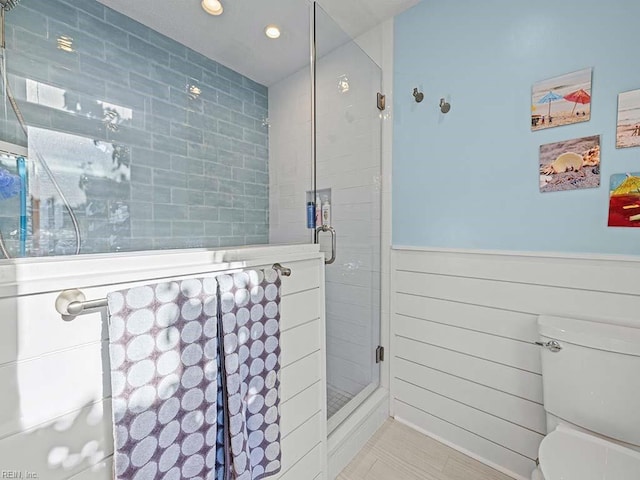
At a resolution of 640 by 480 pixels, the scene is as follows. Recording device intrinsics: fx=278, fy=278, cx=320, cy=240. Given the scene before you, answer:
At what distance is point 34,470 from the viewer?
57cm

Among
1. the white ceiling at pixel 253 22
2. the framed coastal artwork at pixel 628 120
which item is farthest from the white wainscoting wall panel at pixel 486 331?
the white ceiling at pixel 253 22

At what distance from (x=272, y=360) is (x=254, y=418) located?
0.19m

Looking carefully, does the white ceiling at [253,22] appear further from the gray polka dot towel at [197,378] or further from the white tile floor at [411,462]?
the white tile floor at [411,462]

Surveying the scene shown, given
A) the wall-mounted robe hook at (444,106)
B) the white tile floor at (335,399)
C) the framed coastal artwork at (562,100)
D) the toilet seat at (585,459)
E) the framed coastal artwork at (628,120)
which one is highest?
the wall-mounted robe hook at (444,106)

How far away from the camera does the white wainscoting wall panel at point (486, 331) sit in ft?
3.95

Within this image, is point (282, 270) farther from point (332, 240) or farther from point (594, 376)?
point (594, 376)

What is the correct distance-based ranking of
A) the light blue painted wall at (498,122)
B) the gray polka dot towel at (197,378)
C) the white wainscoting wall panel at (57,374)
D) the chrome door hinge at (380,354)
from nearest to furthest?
1. the white wainscoting wall panel at (57,374)
2. the gray polka dot towel at (197,378)
3. the light blue painted wall at (498,122)
4. the chrome door hinge at (380,354)

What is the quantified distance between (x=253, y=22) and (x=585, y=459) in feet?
8.58

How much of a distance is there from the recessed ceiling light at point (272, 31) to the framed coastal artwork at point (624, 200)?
1931 millimetres

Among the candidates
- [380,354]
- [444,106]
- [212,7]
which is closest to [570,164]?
[444,106]

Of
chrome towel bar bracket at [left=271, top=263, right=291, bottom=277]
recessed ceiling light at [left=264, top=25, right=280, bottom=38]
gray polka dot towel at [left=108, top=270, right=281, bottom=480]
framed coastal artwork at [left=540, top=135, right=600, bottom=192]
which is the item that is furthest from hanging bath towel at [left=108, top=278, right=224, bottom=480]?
recessed ceiling light at [left=264, top=25, right=280, bottom=38]

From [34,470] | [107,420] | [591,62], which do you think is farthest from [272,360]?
[591,62]

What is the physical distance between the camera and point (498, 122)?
4.66ft

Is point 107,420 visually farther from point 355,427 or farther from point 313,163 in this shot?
point 313,163
